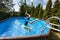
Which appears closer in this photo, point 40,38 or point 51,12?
point 40,38

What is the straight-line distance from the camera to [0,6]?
82.9 ft

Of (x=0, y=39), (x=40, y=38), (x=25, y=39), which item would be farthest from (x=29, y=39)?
(x=0, y=39)

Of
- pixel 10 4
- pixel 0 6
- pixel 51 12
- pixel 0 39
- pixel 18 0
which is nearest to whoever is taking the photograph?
pixel 0 39

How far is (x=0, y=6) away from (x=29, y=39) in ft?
58.5

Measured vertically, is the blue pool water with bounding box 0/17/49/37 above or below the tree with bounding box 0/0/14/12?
below

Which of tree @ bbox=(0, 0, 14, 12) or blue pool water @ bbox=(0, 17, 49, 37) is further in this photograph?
tree @ bbox=(0, 0, 14, 12)

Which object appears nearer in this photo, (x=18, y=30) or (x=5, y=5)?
(x=18, y=30)

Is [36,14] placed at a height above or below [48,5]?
below

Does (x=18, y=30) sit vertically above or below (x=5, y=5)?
below

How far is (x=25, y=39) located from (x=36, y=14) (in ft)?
41.8

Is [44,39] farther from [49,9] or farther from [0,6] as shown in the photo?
[0,6]

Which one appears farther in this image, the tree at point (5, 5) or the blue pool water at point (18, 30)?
the tree at point (5, 5)

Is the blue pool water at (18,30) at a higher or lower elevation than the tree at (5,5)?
lower

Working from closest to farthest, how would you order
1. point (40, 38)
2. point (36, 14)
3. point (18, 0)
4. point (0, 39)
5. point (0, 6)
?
point (0, 39) < point (40, 38) < point (36, 14) < point (0, 6) < point (18, 0)
